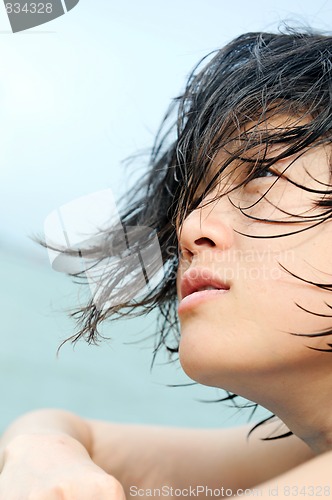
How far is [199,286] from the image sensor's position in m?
0.52

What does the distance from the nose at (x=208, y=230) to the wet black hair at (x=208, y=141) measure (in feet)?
0.12

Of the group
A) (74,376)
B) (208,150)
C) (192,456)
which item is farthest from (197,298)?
(74,376)

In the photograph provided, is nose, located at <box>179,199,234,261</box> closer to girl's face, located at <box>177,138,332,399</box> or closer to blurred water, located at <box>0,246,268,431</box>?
girl's face, located at <box>177,138,332,399</box>

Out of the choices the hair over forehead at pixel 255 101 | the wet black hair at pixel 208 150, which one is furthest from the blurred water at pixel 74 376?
the hair over forehead at pixel 255 101

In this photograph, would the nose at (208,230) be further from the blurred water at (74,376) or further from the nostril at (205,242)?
the blurred water at (74,376)

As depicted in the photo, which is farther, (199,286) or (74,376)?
(74,376)

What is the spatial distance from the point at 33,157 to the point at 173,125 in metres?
0.39

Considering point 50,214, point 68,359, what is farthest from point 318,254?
point 68,359

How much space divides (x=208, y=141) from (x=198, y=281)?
136mm

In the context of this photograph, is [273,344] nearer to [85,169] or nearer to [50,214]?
[50,214]

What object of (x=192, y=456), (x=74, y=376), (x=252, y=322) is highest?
(x=252, y=322)

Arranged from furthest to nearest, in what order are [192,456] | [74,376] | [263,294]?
1. [74,376]
2. [192,456]
3. [263,294]

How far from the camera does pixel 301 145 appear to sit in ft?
1.66

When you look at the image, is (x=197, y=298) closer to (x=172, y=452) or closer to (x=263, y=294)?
(x=263, y=294)
